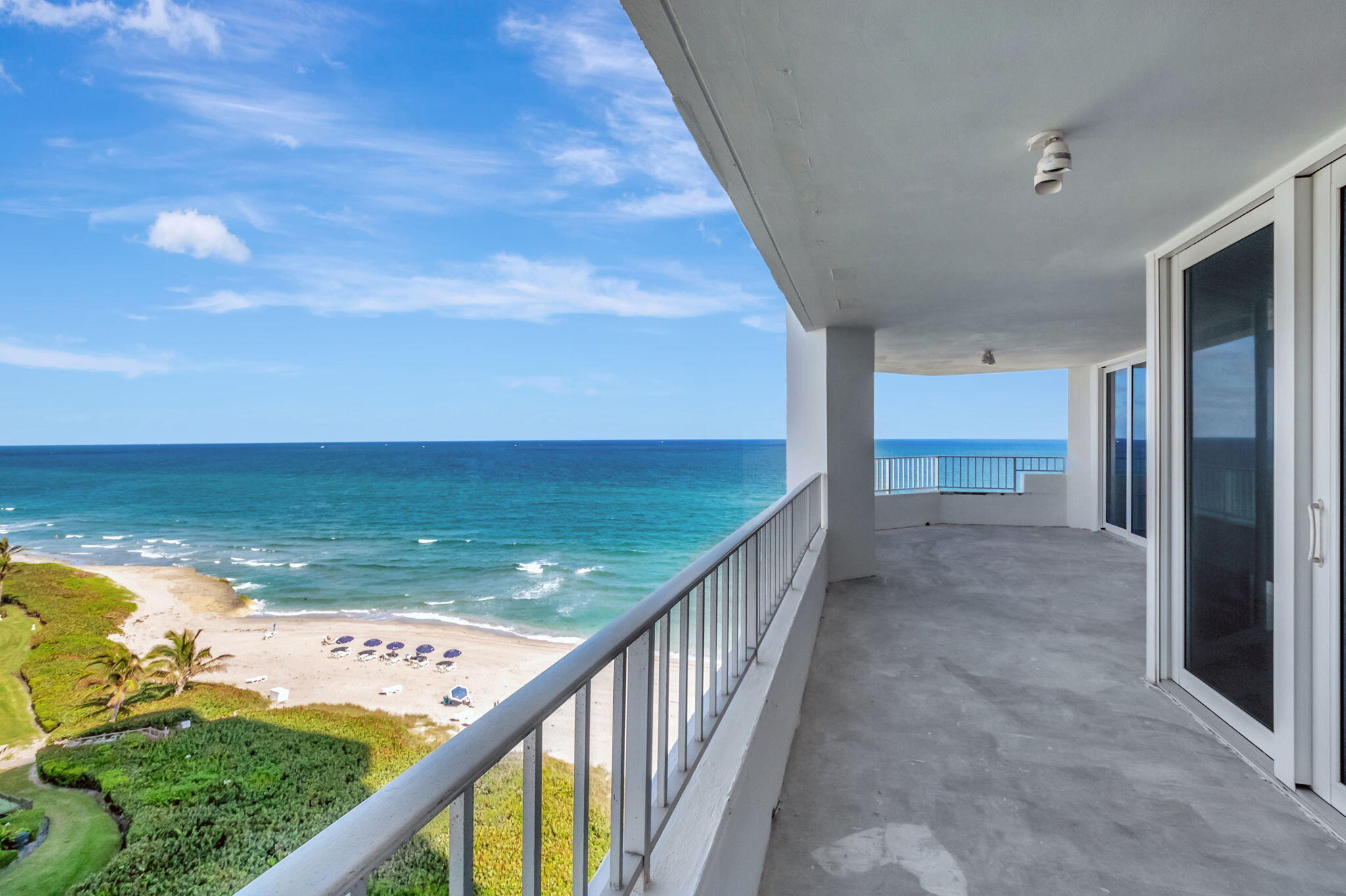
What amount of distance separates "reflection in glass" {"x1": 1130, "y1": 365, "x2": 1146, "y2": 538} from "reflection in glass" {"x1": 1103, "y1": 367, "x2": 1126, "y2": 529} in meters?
0.20

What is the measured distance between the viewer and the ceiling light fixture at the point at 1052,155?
77.7 inches

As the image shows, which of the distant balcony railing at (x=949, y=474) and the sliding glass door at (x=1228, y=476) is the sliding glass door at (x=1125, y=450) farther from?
the sliding glass door at (x=1228, y=476)

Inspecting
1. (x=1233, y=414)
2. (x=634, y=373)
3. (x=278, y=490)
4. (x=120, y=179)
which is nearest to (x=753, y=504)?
(x=634, y=373)

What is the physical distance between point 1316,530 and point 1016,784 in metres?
1.37

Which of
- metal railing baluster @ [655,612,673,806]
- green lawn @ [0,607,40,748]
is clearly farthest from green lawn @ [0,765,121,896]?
metal railing baluster @ [655,612,673,806]

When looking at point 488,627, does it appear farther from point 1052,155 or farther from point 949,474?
point 1052,155

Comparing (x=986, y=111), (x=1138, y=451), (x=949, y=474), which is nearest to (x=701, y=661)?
(x=986, y=111)

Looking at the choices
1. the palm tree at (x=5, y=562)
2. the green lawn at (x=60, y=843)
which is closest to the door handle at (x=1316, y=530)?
the green lawn at (x=60, y=843)

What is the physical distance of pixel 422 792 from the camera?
472 millimetres

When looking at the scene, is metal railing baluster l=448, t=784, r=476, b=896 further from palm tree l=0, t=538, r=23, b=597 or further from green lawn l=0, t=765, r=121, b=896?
palm tree l=0, t=538, r=23, b=597

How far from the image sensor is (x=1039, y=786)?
2.19 m

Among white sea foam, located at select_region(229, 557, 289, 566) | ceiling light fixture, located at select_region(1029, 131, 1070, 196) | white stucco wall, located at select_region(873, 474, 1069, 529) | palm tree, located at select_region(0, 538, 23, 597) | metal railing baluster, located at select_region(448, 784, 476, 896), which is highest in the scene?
ceiling light fixture, located at select_region(1029, 131, 1070, 196)

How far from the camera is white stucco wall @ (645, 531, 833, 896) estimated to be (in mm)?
1150

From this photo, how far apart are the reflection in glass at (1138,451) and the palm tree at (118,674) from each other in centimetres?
1850
